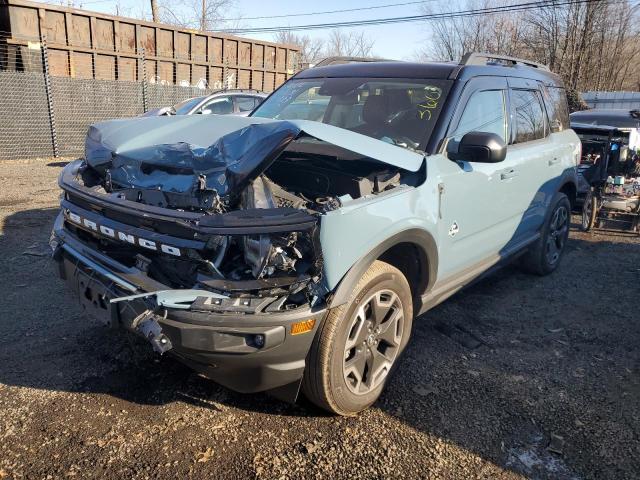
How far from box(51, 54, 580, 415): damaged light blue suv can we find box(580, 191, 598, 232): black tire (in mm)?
3762

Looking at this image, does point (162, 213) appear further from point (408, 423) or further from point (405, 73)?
point (405, 73)

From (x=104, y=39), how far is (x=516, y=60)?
39.6ft

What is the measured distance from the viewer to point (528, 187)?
461 cm

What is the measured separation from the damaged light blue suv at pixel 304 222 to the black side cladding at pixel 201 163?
0.01 m

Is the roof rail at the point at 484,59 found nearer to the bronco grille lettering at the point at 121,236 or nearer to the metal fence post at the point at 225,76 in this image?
the bronco grille lettering at the point at 121,236

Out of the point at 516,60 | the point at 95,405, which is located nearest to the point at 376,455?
the point at 95,405

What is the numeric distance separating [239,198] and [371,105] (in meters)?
1.59

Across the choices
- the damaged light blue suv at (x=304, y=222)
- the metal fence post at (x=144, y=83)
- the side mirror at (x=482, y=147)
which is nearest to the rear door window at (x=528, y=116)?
the damaged light blue suv at (x=304, y=222)

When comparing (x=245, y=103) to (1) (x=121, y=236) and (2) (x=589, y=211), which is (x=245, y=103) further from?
(1) (x=121, y=236)

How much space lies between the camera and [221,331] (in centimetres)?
240

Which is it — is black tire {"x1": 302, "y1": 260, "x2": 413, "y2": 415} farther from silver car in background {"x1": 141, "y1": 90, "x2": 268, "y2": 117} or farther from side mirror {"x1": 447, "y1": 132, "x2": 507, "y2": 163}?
silver car in background {"x1": 141, "y1": 90, "x2": 268, "y2": 117}

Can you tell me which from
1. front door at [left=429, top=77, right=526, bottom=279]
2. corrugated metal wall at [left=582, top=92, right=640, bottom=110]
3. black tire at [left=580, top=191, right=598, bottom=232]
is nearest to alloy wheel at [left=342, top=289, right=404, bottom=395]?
front door at [left=429, top=77, right=526, bottom=279]

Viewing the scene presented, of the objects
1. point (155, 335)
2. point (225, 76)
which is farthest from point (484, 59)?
point (225, 76)

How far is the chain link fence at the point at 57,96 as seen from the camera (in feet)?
40.2
